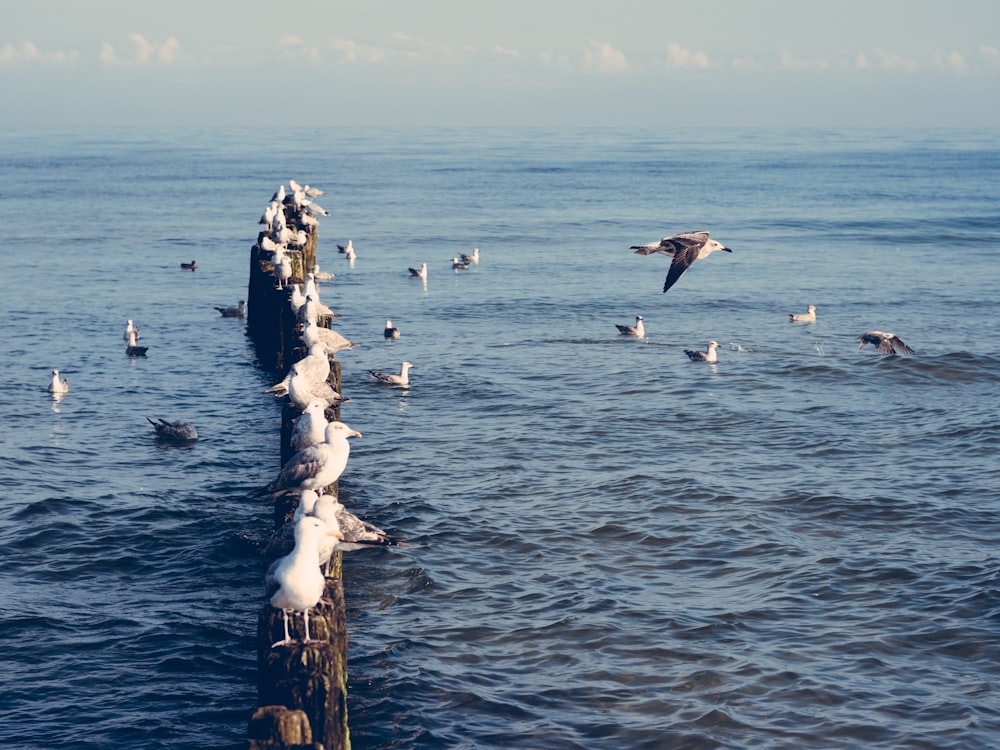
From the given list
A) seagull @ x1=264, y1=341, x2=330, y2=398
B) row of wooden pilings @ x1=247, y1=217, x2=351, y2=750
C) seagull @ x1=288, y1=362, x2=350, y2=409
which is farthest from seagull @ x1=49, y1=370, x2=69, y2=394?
row of wooden pilings @ x1=247, y1=217, x2=351, y2=750

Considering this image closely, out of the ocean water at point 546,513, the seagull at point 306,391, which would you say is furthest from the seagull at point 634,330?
the seagull at point 306,391

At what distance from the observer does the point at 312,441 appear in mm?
12992

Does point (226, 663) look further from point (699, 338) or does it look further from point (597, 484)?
point (699, 338)

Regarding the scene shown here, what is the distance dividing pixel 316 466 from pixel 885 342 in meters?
16.5

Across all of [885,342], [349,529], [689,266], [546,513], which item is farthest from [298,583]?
[885,342]

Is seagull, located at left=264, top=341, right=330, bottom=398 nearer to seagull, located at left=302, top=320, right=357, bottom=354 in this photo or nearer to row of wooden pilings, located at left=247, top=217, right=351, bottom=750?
seagull, located at left=302, top=320, right=357, bottom=354

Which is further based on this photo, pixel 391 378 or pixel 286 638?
pixel 391 378

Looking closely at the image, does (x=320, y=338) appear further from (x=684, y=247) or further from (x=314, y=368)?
(x=684, y=247)

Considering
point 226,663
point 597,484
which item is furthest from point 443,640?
point 597,484

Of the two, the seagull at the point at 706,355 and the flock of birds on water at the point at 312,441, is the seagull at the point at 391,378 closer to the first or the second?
the flock of birds on water at the point at 312,441

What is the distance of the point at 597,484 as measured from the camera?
17.9 m

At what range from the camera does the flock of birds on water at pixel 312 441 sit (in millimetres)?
8750

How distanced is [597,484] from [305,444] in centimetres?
610

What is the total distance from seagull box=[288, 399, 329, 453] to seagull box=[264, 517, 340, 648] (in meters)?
3.92
